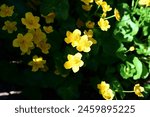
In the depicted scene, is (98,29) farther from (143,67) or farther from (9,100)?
(9,100)

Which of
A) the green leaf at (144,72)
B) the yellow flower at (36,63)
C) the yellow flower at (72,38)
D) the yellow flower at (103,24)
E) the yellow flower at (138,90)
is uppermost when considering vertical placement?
the yellow flower at (103,24)

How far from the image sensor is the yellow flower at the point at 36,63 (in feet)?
9.29

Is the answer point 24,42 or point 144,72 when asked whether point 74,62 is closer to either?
point 24,42

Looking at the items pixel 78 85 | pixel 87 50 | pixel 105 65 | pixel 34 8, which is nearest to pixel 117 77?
pixel 105 65

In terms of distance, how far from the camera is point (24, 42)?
2.76 meters

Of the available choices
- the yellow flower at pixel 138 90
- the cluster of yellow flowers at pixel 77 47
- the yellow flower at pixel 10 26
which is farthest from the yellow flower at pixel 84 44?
the yellow flower at pixel 138 90

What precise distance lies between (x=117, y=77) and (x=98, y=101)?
12.8 inches

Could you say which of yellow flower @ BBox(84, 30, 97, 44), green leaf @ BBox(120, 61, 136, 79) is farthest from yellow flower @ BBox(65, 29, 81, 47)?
green leaf @ BBox(120, 61, 136, 79)

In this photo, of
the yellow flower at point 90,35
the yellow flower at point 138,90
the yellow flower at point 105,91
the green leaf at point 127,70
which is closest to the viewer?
the yellow flower at point 90,35

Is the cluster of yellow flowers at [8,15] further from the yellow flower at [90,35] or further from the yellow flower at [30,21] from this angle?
the yellow flower at [90,35]

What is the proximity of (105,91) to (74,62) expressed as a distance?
1.23 ft

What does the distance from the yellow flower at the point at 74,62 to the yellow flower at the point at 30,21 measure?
0.94ft

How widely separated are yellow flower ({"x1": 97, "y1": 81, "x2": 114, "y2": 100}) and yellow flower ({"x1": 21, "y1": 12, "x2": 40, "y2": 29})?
619mm

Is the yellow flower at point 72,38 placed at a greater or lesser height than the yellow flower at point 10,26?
lesser
